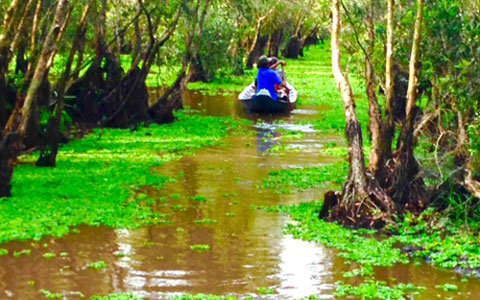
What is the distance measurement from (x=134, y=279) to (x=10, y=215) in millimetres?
3508

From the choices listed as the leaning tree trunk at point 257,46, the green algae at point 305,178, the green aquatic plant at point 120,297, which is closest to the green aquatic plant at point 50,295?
the green aquatic plant at point 120,297

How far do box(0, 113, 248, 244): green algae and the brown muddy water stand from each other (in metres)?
0.45

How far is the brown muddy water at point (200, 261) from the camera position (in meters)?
10.6

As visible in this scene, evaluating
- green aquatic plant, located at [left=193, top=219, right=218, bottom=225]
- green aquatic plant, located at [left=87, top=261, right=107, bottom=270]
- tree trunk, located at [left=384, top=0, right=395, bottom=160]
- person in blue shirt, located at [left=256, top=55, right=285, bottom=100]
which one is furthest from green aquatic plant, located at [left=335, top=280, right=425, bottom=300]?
person in blue shirt, located at [left=256, top=55, right=285, bottom=100]

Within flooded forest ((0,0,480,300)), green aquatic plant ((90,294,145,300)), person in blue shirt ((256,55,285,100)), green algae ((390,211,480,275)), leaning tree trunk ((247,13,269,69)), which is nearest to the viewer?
green aquatic plant ((90,294,145,300))

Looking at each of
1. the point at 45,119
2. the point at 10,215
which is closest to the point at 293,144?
the point at 45,119

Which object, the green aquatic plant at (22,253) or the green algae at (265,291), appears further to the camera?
the green aquatic plant at (22,253)

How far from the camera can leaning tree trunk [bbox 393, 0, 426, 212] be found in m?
14.2

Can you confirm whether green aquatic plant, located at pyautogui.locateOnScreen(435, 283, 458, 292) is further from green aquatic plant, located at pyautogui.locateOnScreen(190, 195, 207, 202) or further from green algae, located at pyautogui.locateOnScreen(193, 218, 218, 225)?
green aquatic plant, located at pyautogui.locateOnScreen(190, 195, 207, 202)

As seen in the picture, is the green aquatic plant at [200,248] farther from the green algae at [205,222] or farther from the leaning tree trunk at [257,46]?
the leaning tree trunk at [257,46]

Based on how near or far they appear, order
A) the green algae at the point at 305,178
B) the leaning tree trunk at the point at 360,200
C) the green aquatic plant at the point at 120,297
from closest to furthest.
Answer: the green aquatic plant at the point at 120,297 < the leaning tree trunk at the point at 360,200 < the green algae at the point at 305,178

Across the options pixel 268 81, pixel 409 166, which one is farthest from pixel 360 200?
pixel 268 81

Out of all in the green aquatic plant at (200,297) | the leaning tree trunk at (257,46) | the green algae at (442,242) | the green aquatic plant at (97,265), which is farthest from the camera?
the leaning tree trunk at (257,46)

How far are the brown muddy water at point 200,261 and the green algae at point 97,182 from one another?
1.47 feet
